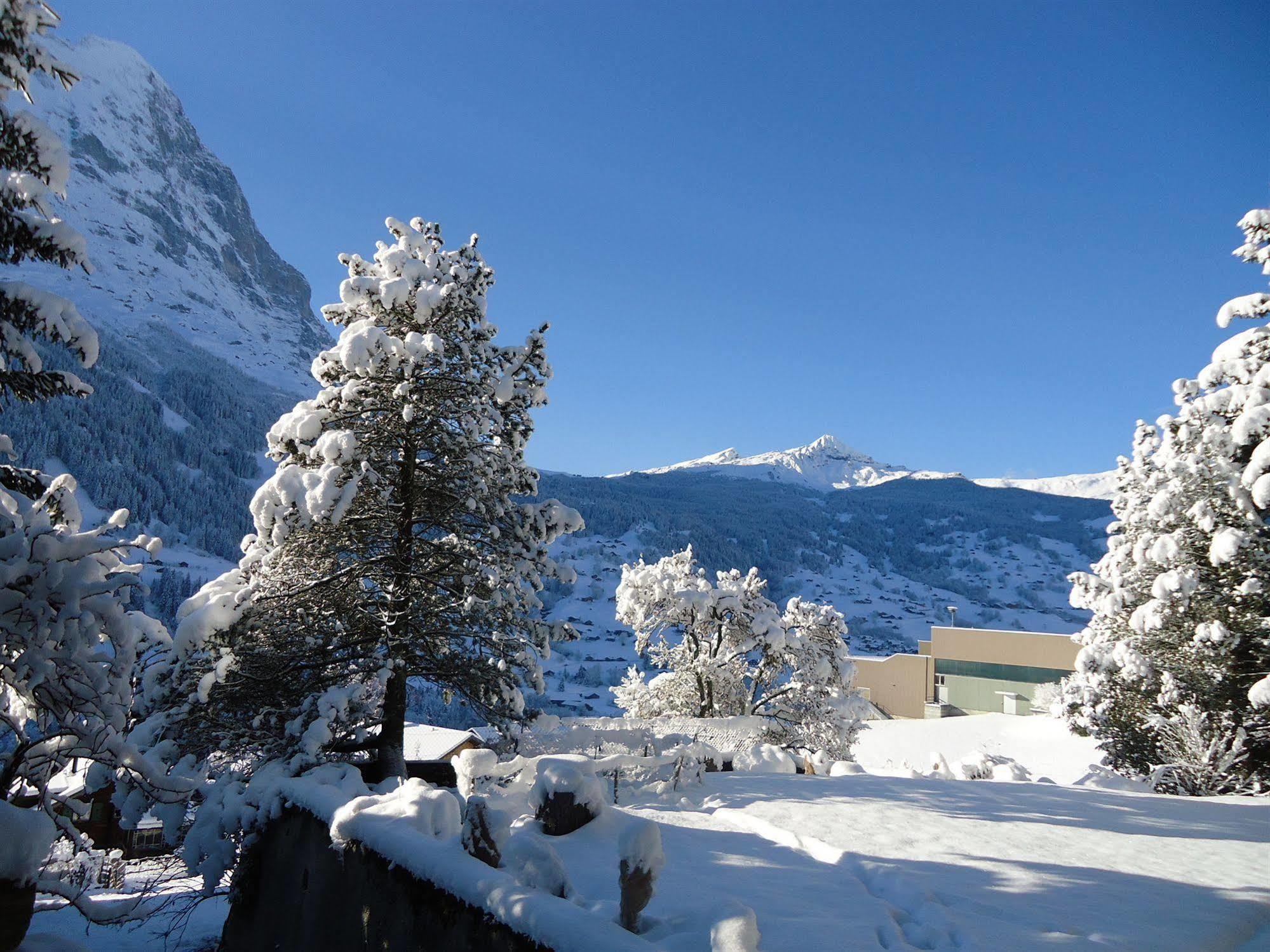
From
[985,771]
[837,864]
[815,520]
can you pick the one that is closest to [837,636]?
[985,771]

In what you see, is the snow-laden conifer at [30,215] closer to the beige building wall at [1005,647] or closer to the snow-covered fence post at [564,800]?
the snow-covered fence post at [564,800]

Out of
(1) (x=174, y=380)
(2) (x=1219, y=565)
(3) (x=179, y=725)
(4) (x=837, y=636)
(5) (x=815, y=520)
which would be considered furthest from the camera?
(5) (x=815, y=520)

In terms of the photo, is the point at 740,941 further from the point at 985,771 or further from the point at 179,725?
the point at 985,771

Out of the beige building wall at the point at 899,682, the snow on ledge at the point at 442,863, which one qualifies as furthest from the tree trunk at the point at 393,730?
the beige building wall at the point at 899,682

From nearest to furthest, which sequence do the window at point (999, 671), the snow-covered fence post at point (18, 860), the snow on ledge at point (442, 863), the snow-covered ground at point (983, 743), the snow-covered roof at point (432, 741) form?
the snow on ledge at point (442, 863), the snow-covered fence post at point (18, 860), the snow-covered ground at point (983, 743), the snow-covered roof at point (432, 741), the window at point (999, 671)

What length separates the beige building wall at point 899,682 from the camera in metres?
42.8

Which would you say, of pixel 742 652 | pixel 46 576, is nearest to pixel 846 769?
pixel 742 652

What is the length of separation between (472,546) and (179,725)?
4174mm

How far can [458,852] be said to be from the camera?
4277mm

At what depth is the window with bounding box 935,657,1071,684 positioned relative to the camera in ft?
121

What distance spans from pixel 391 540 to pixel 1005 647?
39006mm

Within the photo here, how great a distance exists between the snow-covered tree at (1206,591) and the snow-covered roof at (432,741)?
17.9m

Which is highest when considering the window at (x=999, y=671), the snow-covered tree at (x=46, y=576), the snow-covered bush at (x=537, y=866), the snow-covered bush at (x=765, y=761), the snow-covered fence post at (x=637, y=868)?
the snow-covered tree at (x=46, y=576)

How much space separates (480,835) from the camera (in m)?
4.26
